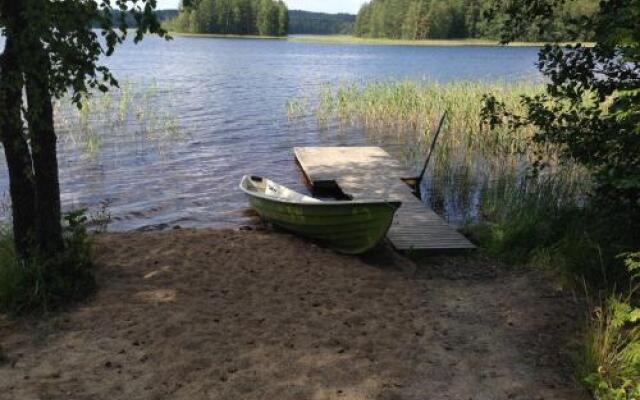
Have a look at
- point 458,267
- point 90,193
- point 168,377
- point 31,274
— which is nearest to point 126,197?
point 90,193

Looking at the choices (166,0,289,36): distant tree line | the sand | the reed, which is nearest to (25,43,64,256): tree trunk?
the sand

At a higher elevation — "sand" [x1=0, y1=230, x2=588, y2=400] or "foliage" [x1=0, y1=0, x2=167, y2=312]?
"foliage" [x1=0, y1=0, x2=167, y2=312]

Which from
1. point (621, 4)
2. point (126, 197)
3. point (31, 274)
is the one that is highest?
point (621, 4)

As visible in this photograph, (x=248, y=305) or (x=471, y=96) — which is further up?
(x=471, y=96)

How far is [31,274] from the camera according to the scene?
253 inches

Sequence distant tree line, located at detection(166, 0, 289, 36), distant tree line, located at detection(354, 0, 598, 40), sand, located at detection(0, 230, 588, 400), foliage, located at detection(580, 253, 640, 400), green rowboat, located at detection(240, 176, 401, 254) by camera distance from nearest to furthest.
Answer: foliage, located at detection(580, 253, 640, 400)
sand, located at detection(0, 230, 588, 400)
green rowboat, located at detection(240, 176, 401, 254)
distant tree line, located at detection(354, 0, 598, 40)
distant tree line, located at detection(166, 0, 289, 36)

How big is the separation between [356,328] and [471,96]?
51.7 feet

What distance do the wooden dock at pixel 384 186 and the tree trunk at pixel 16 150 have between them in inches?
217

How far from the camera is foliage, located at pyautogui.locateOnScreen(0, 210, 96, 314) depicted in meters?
6.25

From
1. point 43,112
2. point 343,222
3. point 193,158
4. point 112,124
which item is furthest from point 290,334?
point 112,124

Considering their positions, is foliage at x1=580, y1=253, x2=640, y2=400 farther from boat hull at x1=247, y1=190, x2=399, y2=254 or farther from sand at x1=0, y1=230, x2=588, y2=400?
boat hull at x1=247, y1=190, x2=399, y2=254

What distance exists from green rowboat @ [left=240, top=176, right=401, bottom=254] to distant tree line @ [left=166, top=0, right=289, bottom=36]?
140566mm

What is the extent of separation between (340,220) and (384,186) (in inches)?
156

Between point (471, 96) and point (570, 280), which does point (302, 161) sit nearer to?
point (471, 96)
